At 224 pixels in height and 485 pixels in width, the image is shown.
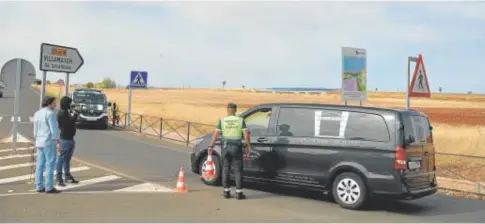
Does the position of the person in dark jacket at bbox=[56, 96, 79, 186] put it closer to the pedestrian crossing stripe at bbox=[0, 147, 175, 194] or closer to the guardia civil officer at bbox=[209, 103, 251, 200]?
the pedestrian crossing stripe at bbox=[0, 147, 175, 194]

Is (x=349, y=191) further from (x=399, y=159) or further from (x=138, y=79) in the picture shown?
(x=138, y=79)

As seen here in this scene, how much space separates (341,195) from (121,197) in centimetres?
367

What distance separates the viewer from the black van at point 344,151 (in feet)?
29.8

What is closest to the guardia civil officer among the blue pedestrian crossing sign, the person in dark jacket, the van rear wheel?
the van rear wheel

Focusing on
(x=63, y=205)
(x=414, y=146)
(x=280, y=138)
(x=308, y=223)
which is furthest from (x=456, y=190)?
(x=63, y=205)

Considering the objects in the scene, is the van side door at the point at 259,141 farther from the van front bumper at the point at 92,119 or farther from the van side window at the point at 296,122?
the van front bumper at the point at 92,119

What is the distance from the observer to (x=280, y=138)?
1023 centimetres

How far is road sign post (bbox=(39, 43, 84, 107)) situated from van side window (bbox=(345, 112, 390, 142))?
339 inches

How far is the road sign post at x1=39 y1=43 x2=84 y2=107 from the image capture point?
1513 cm

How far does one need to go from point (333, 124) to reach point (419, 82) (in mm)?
2980

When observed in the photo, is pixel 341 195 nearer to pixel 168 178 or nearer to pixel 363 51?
pixel 168 178

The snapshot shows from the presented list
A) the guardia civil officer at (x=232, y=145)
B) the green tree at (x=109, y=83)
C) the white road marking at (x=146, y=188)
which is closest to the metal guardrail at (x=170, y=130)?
the white road marking at (x=146, y=188)

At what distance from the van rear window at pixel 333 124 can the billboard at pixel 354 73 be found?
3.37 meters

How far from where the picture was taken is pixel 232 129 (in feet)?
31.9
